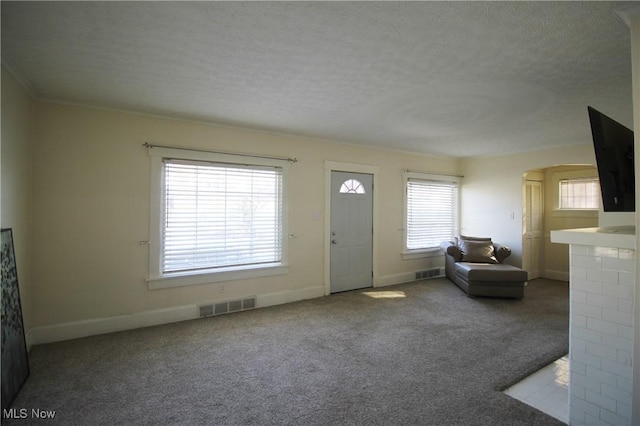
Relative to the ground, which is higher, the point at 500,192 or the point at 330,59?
the point at 330,59

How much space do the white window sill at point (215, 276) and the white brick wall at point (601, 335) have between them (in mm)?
3331

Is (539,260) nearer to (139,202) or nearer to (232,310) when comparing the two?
(232,310)

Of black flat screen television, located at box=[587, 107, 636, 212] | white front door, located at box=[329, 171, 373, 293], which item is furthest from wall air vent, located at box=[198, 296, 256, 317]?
black flat screen television, located at box=[587, 107, 636, 212]

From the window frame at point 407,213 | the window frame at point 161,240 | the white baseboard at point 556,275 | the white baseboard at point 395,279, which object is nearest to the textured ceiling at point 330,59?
the window frame at point 161,240

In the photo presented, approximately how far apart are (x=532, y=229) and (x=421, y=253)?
→ 7.61 feet

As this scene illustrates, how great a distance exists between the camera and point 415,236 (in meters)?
5.91

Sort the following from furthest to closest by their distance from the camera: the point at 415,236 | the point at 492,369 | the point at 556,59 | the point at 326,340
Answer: the point at 415,236
the point at 326,340
the point at 492,369
the point at 556,59

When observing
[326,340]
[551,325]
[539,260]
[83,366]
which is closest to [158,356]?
[83,366]

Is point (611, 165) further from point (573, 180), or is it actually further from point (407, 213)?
point (573, 180)

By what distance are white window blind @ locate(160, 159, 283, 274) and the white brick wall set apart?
11.1ft

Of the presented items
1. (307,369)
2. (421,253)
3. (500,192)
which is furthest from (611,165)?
(500,192)

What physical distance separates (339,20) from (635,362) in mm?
2426

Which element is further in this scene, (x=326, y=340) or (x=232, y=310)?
(x=232, y=310)

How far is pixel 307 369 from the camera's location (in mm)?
2592
